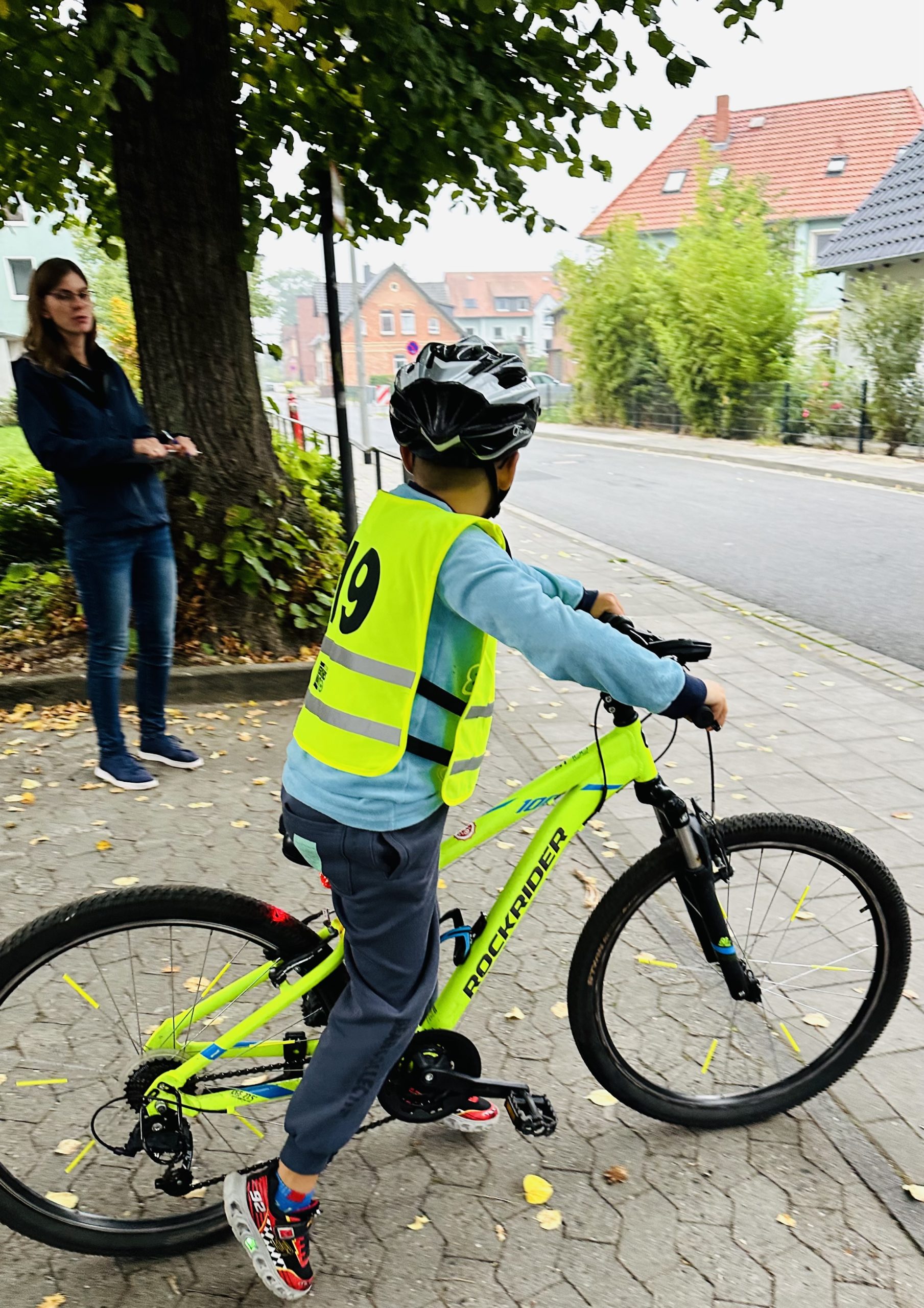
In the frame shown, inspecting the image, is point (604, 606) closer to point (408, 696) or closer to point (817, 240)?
point (408, 696)

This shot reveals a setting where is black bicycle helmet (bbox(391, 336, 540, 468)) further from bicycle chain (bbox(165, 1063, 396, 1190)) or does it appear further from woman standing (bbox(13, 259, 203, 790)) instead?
woman standing (bbox(13, 259, 203, 790))

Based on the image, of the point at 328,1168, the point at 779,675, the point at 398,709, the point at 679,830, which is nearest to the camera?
the point at 398,709

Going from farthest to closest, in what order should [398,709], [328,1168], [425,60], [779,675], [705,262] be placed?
[705,262], [779,675], [425,60], [328,1168], [398,709]

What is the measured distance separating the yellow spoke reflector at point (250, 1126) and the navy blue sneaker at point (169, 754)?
105 inches

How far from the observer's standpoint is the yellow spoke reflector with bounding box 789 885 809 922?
8.52ft

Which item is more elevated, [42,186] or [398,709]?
[42,186]

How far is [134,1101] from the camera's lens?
2.27 metres

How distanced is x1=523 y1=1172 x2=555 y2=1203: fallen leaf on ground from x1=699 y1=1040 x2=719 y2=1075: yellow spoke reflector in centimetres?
54

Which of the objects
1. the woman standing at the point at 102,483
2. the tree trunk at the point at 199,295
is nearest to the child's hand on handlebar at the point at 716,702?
the woman standing at the point at 102,483

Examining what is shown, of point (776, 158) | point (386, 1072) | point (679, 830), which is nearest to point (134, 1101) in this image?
point (386, 1072)

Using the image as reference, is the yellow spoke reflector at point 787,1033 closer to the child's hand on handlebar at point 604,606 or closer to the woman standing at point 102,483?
the child's hand on handlebar at point 604,606

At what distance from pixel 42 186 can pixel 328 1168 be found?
284 inches

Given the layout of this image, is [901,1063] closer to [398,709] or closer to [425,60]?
[398,709]

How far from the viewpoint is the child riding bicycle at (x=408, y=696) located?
1915 millimetres
